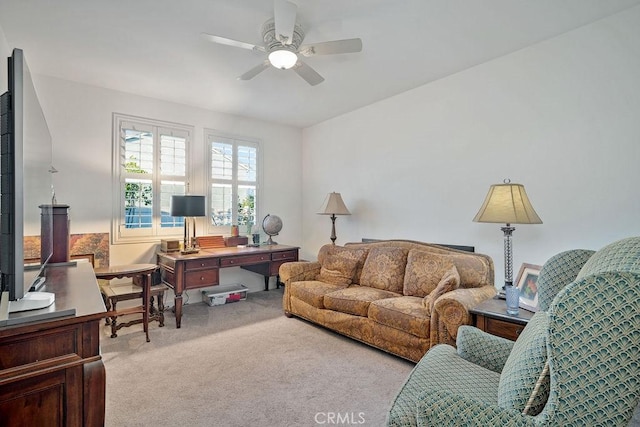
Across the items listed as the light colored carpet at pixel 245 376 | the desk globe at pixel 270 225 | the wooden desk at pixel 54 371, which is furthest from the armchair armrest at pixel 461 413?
the desk globe at pixel 270 225

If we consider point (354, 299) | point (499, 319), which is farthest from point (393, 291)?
point (499, 319)

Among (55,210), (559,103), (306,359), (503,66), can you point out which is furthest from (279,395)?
(503,66)

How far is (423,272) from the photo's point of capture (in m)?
3.07

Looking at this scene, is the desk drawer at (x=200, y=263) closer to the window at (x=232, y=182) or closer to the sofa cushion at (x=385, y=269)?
the window at (x=232, y=182)

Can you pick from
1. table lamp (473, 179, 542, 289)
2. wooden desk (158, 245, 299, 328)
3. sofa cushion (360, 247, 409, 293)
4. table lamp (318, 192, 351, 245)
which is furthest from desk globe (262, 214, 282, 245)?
table lamp (473, 179, 542, 289)

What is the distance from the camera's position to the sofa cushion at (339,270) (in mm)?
3654

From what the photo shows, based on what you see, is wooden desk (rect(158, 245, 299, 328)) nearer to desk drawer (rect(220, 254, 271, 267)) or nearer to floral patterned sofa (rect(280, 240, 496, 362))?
desk drawer (rect(220, 254, 271, 267))

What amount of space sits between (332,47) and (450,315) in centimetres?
215

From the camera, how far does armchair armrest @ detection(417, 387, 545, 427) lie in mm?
1006

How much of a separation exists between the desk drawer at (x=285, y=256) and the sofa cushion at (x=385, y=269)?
1.22 m

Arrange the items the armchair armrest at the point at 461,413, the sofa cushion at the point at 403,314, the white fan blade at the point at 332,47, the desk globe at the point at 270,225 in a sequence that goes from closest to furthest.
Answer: the armchair armrest at the point at 461,413 < the white fan blade at the point at 332,47 < the sofa cushion at the point at 403,314 < the desk globe at the point at 270,225

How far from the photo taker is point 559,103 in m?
2.64

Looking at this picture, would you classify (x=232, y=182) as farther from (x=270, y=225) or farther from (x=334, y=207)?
(x=334, y=207)

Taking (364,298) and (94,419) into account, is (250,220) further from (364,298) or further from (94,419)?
(94,419)
